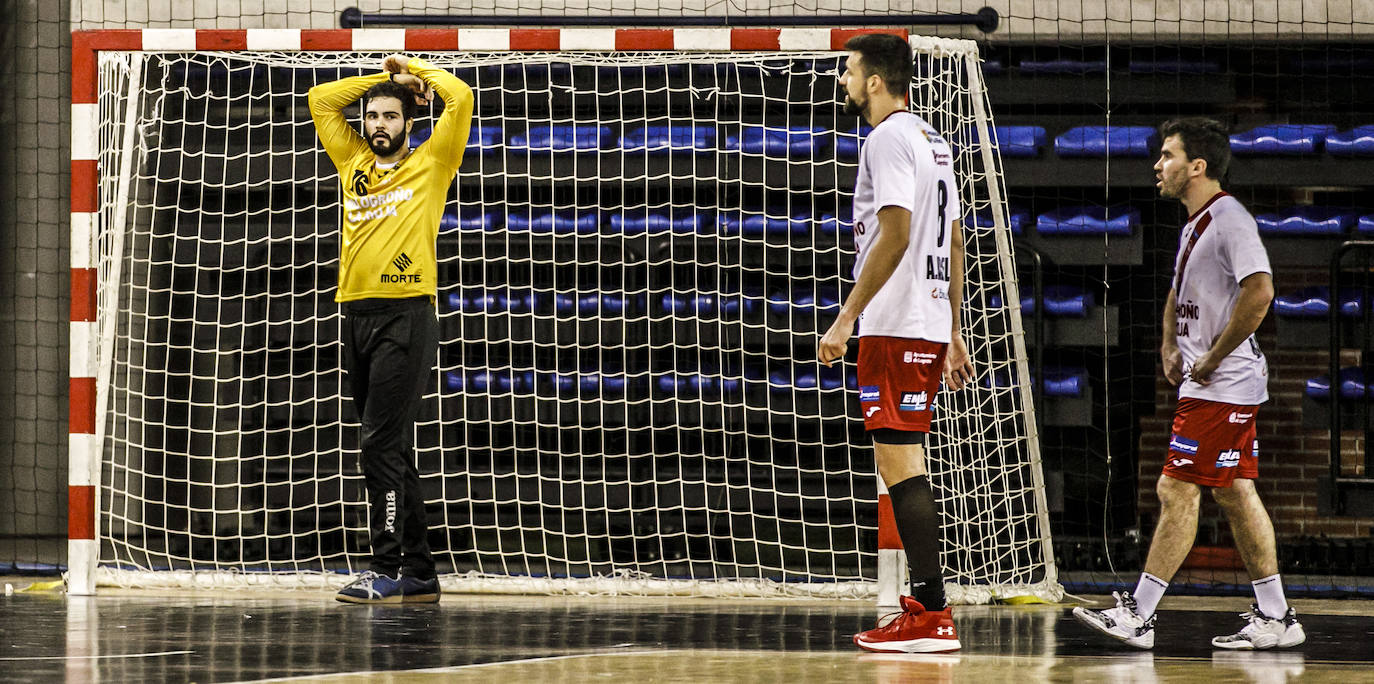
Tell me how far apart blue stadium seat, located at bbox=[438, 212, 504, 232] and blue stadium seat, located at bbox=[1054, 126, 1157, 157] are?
2.91 metres

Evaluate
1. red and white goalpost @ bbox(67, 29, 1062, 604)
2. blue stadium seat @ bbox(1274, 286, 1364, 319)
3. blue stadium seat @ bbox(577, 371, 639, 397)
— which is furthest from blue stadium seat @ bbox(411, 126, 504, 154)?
blue stadium seat @ bbox(1274, 286, 1364, 319)

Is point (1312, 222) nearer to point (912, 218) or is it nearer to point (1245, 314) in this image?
point (1245, 314)

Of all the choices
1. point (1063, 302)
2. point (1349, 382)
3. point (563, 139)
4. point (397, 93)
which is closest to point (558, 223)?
point (563, 139)

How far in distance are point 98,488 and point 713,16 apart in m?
3.77

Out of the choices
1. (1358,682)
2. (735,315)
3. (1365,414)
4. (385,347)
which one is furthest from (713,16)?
(1358,682)

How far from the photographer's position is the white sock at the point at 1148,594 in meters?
4.36

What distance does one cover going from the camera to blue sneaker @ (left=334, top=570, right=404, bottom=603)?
5215 mm

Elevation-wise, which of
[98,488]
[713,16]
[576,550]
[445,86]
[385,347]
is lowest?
[576,550]

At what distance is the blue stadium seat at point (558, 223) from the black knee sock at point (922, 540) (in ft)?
12.8

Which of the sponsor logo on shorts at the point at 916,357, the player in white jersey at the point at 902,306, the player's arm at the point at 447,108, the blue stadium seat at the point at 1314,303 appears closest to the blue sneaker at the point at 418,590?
the player's arm at the point at 447,108

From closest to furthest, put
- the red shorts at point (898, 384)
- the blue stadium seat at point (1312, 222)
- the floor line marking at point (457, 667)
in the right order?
the floor line marking at point (457, 667) < the red shorts at point (898, 384) < the blue stadium seat at point (1312, 222)

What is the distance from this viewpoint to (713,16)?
772 centimetres

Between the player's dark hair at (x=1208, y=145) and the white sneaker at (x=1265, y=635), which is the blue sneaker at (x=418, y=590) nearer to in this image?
the white sneaker at (x=1265, y=635)

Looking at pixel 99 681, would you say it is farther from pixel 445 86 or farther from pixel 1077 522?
pixel 1077 522
